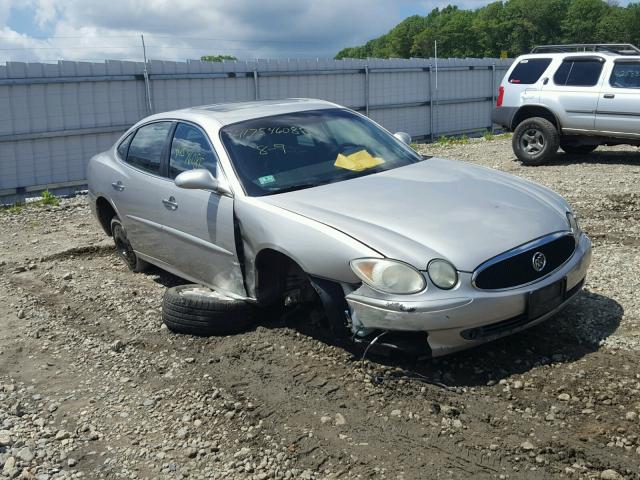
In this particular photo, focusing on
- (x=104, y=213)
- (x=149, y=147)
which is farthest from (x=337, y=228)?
(x=104, y=213)

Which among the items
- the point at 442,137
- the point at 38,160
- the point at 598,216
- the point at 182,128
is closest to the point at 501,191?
the point at 182,128

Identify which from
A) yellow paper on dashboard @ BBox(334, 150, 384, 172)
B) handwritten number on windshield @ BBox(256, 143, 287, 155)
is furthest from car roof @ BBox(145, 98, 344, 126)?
yellow paper on dashboard @ BBox(334, 150, 384, 172)

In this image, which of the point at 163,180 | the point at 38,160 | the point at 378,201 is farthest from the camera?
the point at 38,160

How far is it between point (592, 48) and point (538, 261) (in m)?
10.5

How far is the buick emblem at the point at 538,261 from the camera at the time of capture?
164 inches

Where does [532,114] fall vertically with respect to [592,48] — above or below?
below

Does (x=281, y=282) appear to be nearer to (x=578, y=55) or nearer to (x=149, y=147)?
(x=149, y=147)

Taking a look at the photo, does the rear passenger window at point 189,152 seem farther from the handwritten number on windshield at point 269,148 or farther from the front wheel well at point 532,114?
the front wheel well at point 532,114

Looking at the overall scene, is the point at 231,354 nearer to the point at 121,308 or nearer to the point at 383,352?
the point at 383,352

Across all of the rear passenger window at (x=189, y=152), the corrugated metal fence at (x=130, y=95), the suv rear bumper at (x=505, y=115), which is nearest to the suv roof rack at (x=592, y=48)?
the suv rear bumper at (x=505, y=115)

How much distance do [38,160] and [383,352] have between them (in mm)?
10240

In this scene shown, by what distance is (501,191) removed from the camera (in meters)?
4.82

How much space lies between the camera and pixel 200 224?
5262mm

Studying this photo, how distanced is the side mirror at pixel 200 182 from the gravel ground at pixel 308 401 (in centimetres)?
101
